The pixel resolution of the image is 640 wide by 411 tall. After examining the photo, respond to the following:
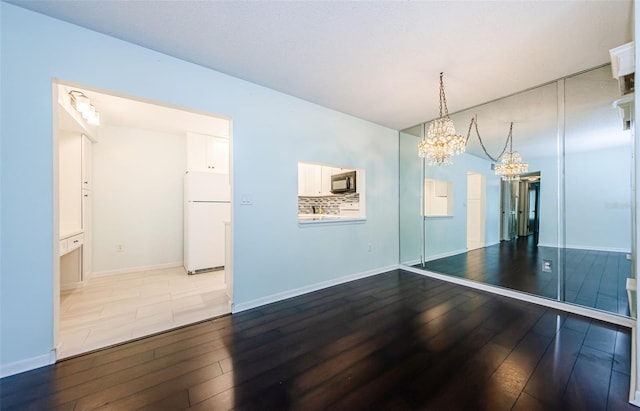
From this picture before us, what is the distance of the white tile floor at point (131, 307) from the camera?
2012 mm

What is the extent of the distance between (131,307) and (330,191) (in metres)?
3.74

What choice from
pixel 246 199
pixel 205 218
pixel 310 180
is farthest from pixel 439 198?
pixel 205 218

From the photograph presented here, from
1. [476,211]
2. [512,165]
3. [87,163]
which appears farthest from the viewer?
[476,211]

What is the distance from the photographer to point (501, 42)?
1.88 metres

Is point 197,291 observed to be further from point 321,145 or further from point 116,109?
point 116,109

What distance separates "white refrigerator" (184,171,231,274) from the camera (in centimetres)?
386

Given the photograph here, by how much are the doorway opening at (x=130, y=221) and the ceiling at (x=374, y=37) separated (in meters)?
0.68

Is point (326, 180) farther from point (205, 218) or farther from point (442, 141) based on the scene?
point (442, 141)

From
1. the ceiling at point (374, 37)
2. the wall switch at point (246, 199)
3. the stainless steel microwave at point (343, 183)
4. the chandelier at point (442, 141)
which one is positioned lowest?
the wall switch at point (246, 199)

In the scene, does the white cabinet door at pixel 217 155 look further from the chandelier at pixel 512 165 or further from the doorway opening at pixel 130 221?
the chandelier at pixel 512 165

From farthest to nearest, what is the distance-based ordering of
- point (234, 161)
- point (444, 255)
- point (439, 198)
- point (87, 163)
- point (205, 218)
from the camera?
point (439, 198)
point (444, 255)
point (205, 218)
point (87, 163)
point (234, 161)

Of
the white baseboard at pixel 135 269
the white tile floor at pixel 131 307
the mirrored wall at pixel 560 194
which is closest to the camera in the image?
the white tile floor at pixel 131 307

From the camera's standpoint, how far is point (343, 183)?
4414 millimetres

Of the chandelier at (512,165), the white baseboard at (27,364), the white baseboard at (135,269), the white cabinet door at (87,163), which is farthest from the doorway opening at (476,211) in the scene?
the white cabinet door at (87,163)
